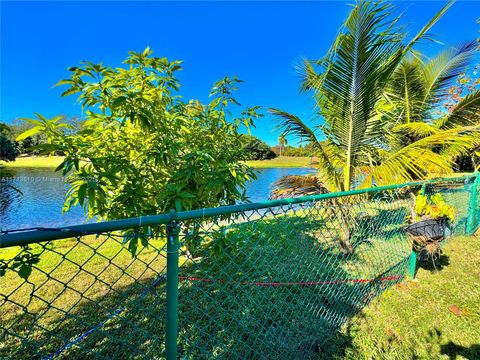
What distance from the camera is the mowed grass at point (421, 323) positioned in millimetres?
2215

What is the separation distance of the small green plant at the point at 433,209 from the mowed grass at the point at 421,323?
35.4 inches

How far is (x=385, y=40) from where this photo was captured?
3.57 metres

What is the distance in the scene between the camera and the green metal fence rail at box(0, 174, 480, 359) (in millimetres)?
1366

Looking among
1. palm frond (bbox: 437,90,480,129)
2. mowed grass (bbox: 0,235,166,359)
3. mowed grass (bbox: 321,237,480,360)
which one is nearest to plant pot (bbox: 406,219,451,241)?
mowed grass (bbox: 321,237,480,360)

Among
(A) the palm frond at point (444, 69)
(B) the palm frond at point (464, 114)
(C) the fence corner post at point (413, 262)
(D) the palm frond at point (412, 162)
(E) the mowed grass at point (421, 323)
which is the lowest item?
(E) the mowed grass at point (421, 323)

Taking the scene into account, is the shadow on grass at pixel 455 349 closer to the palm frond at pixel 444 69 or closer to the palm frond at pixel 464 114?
the palm frond at pixel 464 114

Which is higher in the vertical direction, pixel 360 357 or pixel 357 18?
pixel 357 18

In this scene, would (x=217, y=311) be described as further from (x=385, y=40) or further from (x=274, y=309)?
(x=385, y=40)

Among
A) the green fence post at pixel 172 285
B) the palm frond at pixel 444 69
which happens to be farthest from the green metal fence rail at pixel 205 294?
the palm frond at pixel 444 69

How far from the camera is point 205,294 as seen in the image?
193cm

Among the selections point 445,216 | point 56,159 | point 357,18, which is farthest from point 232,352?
point 357,18

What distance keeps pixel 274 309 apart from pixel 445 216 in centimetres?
266

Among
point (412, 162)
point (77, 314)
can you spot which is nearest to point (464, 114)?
point (412, 162)

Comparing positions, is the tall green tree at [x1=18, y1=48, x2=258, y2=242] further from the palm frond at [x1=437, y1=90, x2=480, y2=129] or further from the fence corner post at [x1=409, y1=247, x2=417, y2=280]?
the palm frond at [x1=437, y1=90, x2=480, y2=129]
